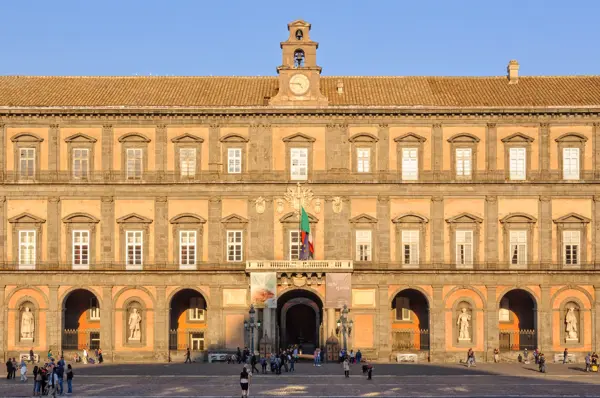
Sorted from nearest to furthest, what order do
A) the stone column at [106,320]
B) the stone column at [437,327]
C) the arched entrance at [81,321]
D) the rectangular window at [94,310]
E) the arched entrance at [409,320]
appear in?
the stone column at [437,327]
the stone column at [106,320]
the arched entrance at [81,321]
the arched entrance at [409,320]
the rectangular window at [94,310]

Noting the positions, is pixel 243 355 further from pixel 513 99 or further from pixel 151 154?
pixel 513 99

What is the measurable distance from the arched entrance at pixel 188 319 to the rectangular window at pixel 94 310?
483 cm

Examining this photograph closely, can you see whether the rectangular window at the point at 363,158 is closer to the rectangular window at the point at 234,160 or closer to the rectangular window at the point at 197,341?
the rectangular window at the point at 234,160

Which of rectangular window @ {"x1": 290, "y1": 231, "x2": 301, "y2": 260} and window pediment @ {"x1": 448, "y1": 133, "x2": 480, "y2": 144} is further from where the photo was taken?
window pediment @ {"x1": 448, "y1": 133, "x2": 480, "y2": 144}

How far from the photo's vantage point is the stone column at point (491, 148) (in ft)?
272

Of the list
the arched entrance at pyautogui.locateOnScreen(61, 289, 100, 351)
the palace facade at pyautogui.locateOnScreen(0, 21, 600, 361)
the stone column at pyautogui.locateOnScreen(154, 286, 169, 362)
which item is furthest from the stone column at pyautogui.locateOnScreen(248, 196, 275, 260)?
the arched entrance at pyautogui.locateOnScreen(61, 289, 100, 351)

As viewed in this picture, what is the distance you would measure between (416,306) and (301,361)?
347 inches

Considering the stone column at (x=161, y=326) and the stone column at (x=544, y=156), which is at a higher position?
the stone column at (x=544, y=156)

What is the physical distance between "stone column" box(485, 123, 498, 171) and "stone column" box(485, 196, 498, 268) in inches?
83.4

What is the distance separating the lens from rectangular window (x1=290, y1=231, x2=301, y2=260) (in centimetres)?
8256

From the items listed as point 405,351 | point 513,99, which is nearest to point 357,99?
point 513,99

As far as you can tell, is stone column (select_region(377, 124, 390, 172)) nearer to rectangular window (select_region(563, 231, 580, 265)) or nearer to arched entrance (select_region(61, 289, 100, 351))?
rectangular window (select_region(563, 231, 580, 265))

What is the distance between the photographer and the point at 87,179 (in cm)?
8312

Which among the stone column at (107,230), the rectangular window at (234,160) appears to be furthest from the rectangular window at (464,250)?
the stone column at (107,230)
